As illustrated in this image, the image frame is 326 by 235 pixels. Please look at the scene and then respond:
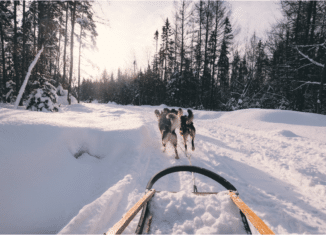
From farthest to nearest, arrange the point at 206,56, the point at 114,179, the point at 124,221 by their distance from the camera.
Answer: the point at 206,56 < the point at 114,179 < the point at 124,221

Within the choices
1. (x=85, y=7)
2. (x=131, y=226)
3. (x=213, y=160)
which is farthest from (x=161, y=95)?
(x=131, y=226)

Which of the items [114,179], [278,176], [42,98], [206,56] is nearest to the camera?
[114,179]

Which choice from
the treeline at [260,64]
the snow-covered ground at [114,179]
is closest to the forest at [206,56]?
the treeline at [260,64]

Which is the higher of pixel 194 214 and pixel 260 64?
pixel 260 64

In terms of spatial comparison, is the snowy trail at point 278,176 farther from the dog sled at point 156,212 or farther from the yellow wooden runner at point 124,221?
the yellow wooden runner at point 124,221

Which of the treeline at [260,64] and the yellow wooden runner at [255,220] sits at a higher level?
the treeline at [260,64]

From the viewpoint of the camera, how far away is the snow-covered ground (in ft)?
5.60

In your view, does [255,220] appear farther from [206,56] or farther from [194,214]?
[206,56]

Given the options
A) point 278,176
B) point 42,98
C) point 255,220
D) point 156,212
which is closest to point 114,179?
point 156,212

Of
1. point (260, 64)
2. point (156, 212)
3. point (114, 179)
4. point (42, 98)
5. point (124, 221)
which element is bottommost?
point (114, 179)

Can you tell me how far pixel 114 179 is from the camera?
2.76m

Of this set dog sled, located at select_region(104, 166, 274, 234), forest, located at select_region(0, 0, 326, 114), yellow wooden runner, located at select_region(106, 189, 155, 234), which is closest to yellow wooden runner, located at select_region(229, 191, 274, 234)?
dog sled, located at select_region(104, 166, 274, 234)

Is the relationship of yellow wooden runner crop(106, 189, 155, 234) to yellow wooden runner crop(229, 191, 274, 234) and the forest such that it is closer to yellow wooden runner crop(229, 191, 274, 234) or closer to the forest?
yellow wooden runner crop(229, 191, 274, 234)

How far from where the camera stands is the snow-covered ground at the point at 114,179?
1.71 m
